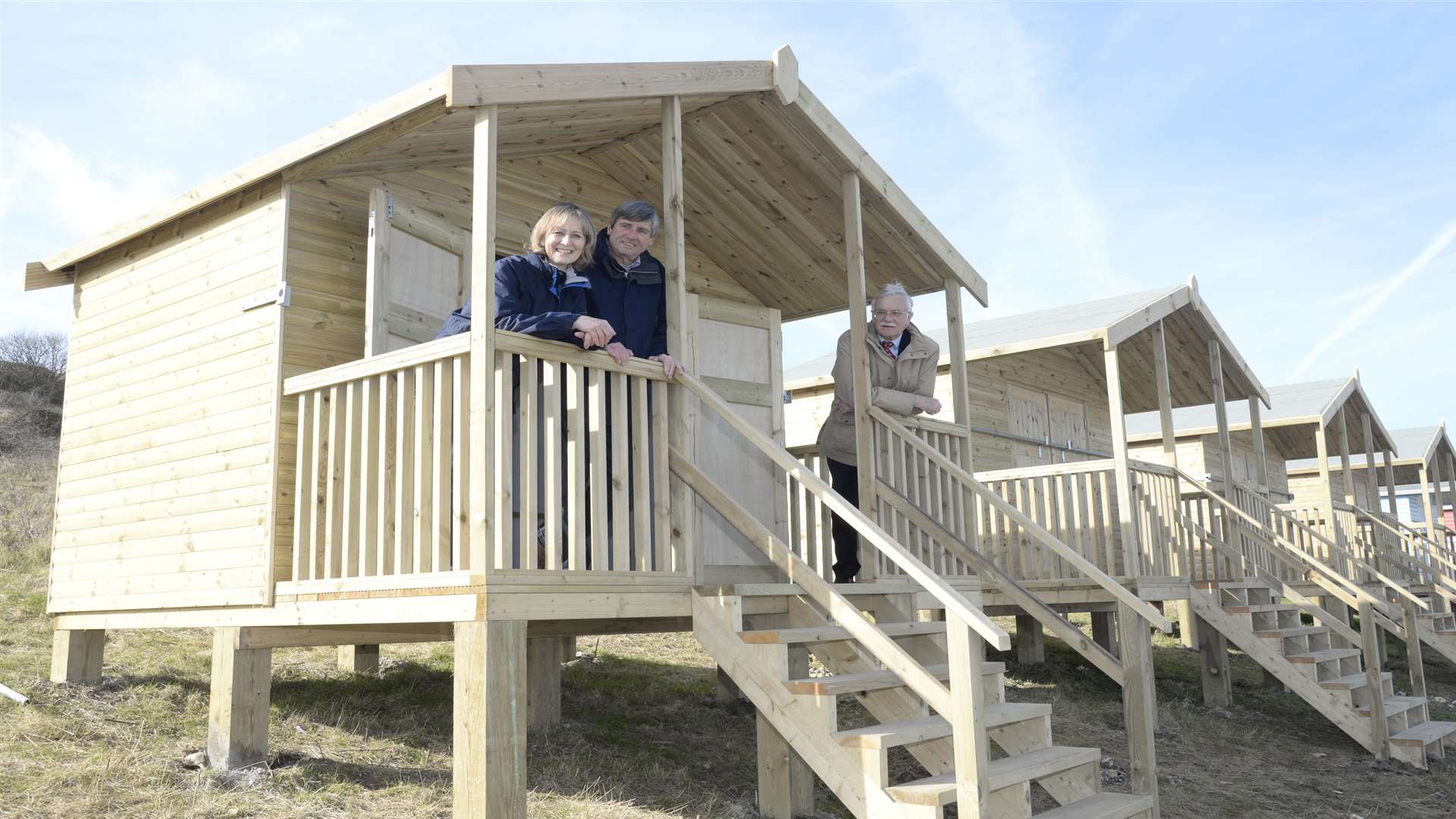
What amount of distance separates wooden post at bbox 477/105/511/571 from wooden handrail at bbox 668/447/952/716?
107 centimetres

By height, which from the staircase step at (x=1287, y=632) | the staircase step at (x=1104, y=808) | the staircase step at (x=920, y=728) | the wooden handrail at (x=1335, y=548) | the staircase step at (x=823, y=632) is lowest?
the staircase step at (x=1104, y=808)

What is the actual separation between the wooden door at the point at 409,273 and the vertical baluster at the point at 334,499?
531 mm

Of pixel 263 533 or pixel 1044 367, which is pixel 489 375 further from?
pixel 1044 367

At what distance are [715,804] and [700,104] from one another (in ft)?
13.4

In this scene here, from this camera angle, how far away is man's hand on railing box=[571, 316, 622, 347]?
5223 millimetres

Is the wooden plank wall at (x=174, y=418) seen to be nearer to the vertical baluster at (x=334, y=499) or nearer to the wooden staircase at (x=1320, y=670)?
the vertical baluster at (x=334, y=499)

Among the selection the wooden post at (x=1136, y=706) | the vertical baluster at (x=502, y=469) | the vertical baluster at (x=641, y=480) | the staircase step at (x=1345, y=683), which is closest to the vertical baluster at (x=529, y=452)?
the vertical baluster at (x=502, y=469)

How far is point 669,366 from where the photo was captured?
567 cm

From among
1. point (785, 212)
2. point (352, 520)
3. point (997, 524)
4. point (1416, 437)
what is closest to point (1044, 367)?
point (997, 524)

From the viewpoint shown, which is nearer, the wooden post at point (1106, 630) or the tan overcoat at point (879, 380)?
the tan overcoat at point (879, 380)

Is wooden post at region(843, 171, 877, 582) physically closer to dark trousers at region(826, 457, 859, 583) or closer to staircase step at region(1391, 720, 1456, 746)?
dark trousers at region(826, 457, 859, 583)

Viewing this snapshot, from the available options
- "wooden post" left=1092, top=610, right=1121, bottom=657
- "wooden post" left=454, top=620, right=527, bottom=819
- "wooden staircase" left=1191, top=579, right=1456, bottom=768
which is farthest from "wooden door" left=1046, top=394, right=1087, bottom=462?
"wooden post" left=454, top=620, right=527, bottom=819

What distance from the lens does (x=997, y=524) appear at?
11.0 meters

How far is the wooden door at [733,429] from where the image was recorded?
7.89 meters
